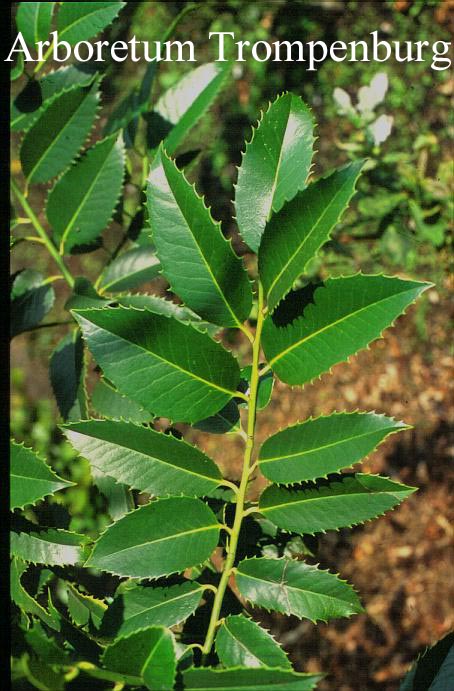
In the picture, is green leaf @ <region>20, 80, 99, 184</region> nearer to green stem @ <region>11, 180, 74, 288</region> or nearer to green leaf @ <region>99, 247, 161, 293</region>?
A: green stem @ <region>11, 180, 74, 288</region>

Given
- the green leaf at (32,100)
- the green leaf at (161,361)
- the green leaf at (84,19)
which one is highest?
the green leaf at (84,19)

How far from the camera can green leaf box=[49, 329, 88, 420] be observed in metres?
0.92

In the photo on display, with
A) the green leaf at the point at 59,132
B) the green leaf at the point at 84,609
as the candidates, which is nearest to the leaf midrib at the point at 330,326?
the green leaf at the point at 84,609

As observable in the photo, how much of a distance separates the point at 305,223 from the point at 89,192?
0.45m

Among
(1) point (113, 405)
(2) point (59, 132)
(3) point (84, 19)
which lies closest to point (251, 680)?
(1) point (113, 405)

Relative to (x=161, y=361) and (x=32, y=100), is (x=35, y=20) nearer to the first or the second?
(x=32, y=100)

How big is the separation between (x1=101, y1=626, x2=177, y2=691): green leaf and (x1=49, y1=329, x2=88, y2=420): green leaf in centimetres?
37

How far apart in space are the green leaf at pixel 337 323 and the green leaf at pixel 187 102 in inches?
18.9

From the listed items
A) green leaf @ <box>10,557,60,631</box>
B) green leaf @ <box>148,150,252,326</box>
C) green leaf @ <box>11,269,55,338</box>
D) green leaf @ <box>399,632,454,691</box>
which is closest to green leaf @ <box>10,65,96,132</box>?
green leaf @ <box>11,269,55,338</box>

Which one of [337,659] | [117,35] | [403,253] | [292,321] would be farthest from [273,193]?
[117,35]

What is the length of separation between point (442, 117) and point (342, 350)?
2.52 metres

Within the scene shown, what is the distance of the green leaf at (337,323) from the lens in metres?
0.65

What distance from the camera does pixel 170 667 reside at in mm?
555

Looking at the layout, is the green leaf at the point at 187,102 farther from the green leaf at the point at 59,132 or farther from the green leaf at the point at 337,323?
the green leaf at the point at 337,323
